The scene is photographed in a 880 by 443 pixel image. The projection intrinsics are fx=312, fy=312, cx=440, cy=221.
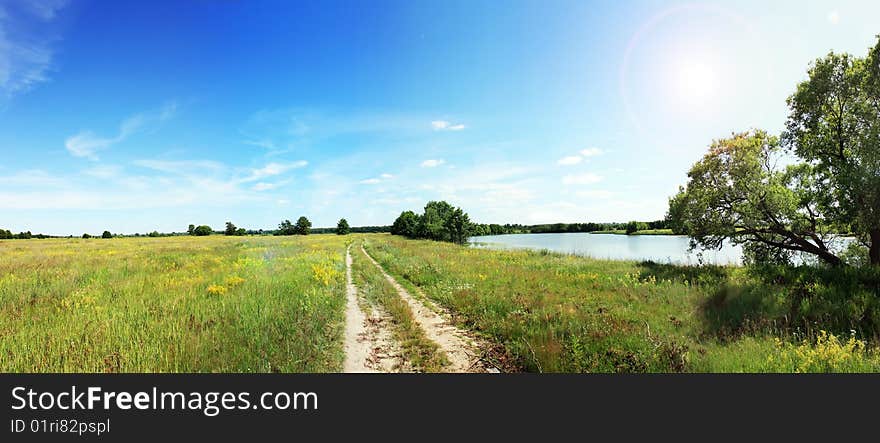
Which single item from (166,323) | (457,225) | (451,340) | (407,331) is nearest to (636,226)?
(457,225)

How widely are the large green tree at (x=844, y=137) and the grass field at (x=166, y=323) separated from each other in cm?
2037

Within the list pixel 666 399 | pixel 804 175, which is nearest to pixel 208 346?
pixel 666 399

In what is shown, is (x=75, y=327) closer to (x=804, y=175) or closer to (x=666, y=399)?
(x=666, y=399)

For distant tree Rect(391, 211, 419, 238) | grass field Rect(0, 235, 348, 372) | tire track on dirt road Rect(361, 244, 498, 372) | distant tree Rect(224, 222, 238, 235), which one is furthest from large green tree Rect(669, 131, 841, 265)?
distant tree Rect(224, 222, 238, 235)

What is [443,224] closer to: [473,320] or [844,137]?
[844,137]

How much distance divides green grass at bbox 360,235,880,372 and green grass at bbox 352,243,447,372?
5.04 ft

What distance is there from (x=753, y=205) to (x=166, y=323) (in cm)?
2455

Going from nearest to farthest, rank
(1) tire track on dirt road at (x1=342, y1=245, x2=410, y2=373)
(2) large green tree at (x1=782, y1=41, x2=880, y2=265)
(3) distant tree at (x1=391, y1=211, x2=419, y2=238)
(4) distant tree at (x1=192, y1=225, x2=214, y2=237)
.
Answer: (1) tire track on dirt road at (x1=342, y1=245, x2=410, y2=373) < (2) large green tree at (x1=782, y1=41, x2=880, y2=265) < (3) distant tree at (x1=391, y1=211, x2=419, y2=238) < (4) distant tree at (x1=192, y1=225, x2=214, y2=237)

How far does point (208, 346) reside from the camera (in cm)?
633

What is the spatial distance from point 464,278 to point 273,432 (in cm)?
1148

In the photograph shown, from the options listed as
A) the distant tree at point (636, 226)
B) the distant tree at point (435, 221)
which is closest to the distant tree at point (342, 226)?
the distant tree at point (435, 221)

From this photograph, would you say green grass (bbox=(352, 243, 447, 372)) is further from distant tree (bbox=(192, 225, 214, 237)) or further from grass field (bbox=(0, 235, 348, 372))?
distant tree (bbox=(192, 225, 214, 237))

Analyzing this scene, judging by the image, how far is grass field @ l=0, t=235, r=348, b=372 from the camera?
5.75 m

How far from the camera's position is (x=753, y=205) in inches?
632
